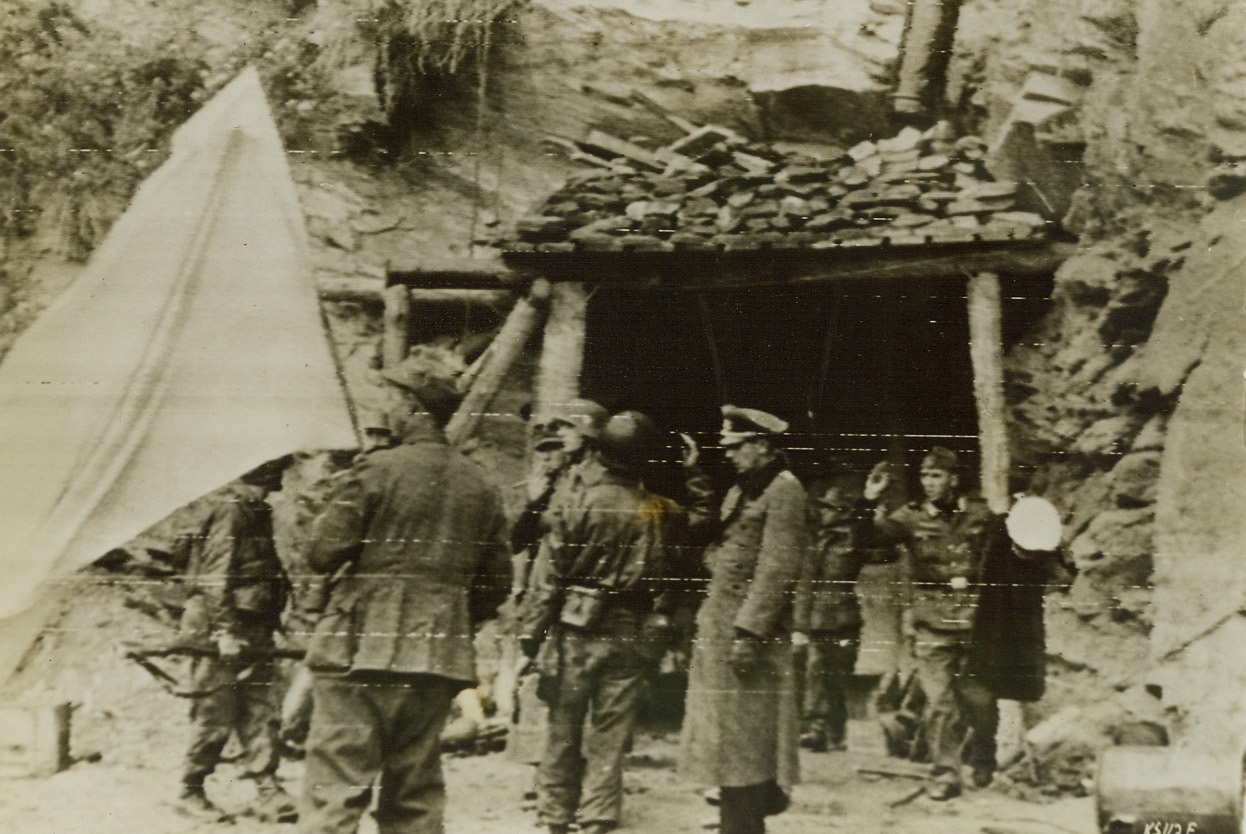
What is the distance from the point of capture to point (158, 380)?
12.3 ft

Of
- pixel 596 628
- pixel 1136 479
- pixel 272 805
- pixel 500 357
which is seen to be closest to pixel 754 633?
pixel 596 628

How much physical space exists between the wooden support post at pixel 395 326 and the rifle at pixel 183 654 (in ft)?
3.12

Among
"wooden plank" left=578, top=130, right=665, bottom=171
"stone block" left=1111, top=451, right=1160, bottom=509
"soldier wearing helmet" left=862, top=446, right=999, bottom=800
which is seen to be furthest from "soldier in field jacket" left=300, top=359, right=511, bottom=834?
"stone block" left=1111, top=451, right=1160, bottom=509

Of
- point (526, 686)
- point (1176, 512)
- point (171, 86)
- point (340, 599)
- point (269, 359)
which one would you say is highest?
point (171, 86)

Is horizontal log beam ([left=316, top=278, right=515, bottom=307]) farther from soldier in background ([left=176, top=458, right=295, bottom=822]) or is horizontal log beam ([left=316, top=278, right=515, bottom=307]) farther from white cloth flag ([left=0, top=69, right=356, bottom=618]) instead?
soldier in background ([left=176, top=458, right=295, bottom=822])

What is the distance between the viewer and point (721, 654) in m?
3.67

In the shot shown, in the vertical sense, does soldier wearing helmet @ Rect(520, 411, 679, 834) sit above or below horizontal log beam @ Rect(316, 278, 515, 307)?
below

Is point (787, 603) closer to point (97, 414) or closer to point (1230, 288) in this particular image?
point (1230, 288)

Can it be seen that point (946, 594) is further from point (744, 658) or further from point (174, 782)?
point (174, 782)

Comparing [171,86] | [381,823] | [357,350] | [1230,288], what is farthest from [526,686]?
[1230,288]

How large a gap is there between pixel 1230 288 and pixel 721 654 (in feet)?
6.73

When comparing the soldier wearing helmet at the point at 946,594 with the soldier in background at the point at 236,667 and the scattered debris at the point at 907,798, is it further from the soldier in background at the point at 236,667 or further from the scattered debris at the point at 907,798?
the soldier in background at the point at 236,667

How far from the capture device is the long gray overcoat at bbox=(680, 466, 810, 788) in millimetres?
3654

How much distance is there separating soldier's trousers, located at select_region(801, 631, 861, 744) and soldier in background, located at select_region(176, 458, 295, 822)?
1.63 metres
